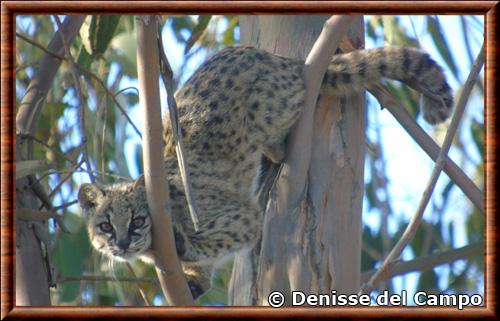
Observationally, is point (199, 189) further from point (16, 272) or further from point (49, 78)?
point (16, 272)

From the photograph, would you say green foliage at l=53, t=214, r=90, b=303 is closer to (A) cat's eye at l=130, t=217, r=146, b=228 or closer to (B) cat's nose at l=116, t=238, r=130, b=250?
(B) cat's nose at l=116, t=238, r=130, b=250

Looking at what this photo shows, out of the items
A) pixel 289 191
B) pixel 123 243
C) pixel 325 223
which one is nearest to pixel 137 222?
pixel 123 243

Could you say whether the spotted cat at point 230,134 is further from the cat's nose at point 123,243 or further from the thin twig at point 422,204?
the thin twig at point 422,204

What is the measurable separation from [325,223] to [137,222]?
33.3 inches

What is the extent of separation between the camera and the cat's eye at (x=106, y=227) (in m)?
4.25

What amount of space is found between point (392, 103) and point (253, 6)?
1.14 meters

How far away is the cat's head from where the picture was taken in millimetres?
3920

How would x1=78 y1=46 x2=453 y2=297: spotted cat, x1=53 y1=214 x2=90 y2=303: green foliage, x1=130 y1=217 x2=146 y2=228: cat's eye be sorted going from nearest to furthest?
x1=130 y1=217 x2=146 y2=228: cat's eye → x1=78 y1=46 x2=453 y2=297: spotted cat → x1=53 y1=214 x2=90 y2=303: green foliage

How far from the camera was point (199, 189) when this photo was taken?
14.8 ft

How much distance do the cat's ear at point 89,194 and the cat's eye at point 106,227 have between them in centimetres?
15

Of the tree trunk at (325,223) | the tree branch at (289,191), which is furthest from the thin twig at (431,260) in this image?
the tree branch at (289,191)

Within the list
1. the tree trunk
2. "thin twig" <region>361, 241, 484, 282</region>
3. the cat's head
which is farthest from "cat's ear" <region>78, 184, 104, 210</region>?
"thin twig" <region>361, 241, 484, 282</region>

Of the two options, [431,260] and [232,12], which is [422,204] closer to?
[232,12]

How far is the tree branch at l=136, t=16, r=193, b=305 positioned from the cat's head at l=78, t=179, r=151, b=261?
1.76ft
